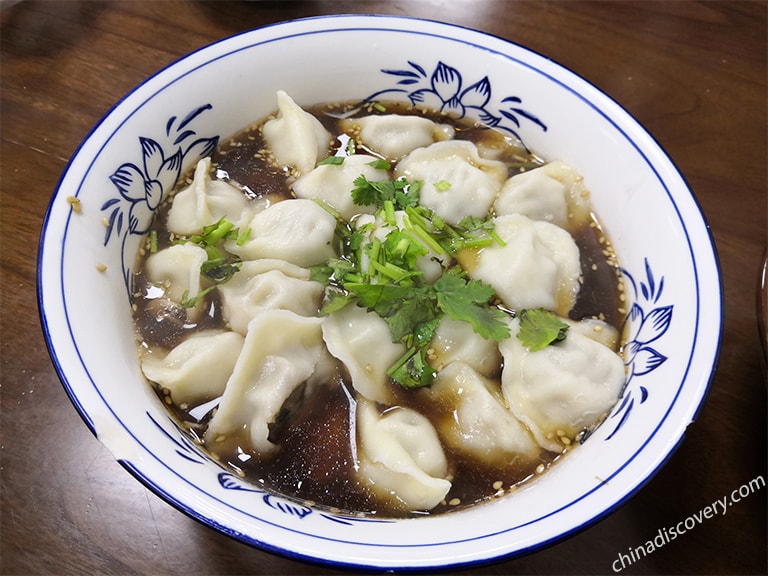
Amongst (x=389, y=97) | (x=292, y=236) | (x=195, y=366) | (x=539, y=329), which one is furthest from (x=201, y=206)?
(x=539, y=329)

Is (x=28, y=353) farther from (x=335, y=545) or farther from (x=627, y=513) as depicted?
(x=627, y=513)

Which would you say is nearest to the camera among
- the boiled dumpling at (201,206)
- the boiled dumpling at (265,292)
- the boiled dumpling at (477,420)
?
the boiled dumpling at (477,420)

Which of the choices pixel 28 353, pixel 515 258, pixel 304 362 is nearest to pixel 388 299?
pixel 304 362

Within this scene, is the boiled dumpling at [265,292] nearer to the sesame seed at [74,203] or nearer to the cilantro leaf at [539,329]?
the sesame seed at [74,203]

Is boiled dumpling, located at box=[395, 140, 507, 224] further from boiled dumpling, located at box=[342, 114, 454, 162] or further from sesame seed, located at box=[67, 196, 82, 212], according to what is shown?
sesame seed, located at box=[67, 196, 82, 212]

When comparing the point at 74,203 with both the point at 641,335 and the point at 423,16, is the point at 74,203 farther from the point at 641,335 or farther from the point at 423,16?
the point at 423,16

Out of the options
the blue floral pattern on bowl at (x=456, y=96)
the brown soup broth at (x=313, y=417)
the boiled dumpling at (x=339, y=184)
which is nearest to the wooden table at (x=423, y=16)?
the brown soup broth at (x=313, y=417)
